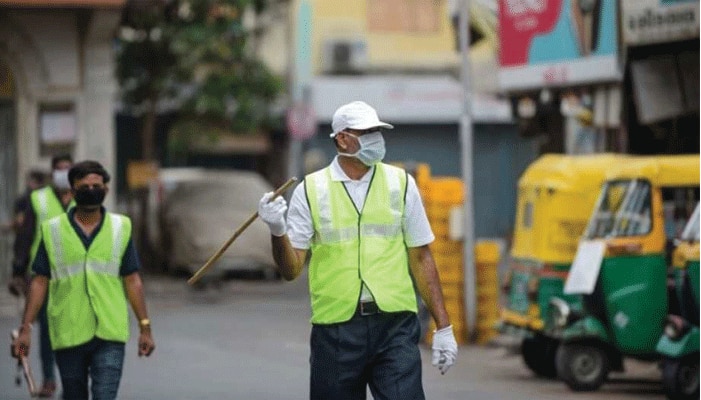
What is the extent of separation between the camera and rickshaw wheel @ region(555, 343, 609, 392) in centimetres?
1559

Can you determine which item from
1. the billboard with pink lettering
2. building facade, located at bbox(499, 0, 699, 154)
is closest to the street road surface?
building facade, located at bbox(499, 0, 699, 154)

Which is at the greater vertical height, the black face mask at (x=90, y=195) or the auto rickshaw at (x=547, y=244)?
the black face mask at (x=90, y=195)

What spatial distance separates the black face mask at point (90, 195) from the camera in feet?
34.8

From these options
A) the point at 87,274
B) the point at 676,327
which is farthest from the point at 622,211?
the point at 87,274

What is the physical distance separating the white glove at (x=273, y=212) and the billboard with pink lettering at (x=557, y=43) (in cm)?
1204

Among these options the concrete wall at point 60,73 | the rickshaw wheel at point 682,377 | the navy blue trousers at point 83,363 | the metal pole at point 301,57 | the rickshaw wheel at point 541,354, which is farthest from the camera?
the metal pole at point 301,57

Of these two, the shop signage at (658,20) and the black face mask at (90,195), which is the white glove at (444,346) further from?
the shop signage at (658,20)

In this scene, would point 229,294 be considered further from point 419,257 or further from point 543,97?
point 419,257

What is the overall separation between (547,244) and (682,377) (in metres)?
2.67

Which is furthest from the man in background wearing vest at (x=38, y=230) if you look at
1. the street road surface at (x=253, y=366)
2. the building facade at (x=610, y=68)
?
the building facade at (x=610, y=68)

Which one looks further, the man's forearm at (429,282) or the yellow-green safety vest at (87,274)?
the yellow-green safety vest at (87,274)

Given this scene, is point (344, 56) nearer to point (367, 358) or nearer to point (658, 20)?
point (658, 20)

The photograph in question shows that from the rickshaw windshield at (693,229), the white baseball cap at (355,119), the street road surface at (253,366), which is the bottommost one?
the street road surface at (253,366)

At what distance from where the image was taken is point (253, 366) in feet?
58.2
